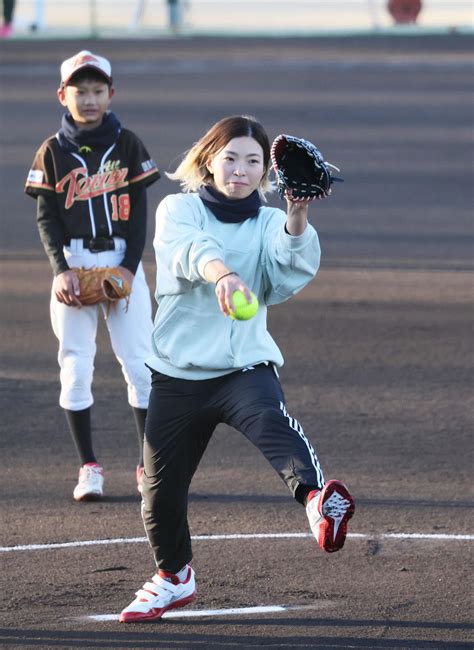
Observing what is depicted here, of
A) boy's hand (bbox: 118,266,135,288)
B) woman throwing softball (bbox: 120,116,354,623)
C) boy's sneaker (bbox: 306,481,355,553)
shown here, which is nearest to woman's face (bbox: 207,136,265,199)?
woman throwing softball (bbox: 120,116,354,623)

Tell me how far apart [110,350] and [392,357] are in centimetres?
215

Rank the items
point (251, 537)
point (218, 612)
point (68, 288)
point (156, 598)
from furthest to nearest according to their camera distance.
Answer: point (68, 288) → point (251, 537) → point (218, 612) → point (156, 598)

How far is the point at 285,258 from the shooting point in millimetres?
5082

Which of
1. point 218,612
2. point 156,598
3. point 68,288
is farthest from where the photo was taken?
point 68,288

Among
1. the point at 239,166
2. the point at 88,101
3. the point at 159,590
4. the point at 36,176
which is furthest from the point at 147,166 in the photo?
the point at 159,590

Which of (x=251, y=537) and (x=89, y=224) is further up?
(x=89, y=224)

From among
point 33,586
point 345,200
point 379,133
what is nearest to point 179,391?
point 33,586

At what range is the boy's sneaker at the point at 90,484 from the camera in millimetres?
7223

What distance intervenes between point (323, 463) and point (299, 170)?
10.3 feet

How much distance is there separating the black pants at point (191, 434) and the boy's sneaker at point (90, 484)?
1.76m

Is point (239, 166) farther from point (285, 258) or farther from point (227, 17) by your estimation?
point (227, 17)

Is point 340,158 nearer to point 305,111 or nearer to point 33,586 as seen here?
point 305,111

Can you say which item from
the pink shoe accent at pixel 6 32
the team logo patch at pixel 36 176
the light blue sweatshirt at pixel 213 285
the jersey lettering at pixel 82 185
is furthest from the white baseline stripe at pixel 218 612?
the pink shoe accent at pixel 6 32

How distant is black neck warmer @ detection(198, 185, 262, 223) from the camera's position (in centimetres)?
527
